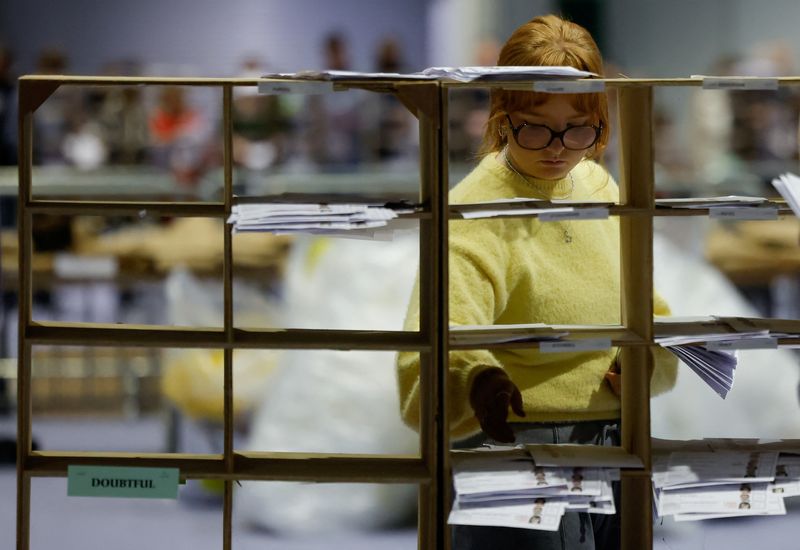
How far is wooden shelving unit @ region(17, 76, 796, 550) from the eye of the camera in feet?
7.07

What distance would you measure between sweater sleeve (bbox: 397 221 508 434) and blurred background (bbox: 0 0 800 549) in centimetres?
56

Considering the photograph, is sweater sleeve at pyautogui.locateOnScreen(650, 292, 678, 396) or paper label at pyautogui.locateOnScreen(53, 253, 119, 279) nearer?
sweater sleeve at pyautogui.locateOnScreen(650, 292, 678, 396)

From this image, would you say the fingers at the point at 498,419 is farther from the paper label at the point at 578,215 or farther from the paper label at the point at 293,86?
the paper label at the point at 293,86

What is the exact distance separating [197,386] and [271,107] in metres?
3.14

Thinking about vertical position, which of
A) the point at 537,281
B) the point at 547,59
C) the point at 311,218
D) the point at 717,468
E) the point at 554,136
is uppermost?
the point at 547,59

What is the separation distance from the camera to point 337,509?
13.9 feet

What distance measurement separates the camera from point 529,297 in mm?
2258

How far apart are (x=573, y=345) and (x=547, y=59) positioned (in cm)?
51

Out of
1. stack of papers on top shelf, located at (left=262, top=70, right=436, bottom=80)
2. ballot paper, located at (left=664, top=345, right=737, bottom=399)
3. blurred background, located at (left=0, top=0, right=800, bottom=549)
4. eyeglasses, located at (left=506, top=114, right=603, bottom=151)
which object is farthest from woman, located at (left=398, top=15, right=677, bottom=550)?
blurred background, located at (left=0, top=0, right=800, bottom=549)

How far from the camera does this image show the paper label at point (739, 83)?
83.0 inches

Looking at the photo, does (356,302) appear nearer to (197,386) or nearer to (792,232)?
(197,386)

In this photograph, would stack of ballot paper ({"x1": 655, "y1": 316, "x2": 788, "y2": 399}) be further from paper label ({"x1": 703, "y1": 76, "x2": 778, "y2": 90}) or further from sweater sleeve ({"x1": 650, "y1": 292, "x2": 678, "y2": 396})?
paper label ({"x1": 703, "y1": 76, "x2": 778, "y2": 90})

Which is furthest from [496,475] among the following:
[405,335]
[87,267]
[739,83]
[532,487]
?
[87,267]

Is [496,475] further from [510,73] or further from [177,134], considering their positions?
[177,134]
